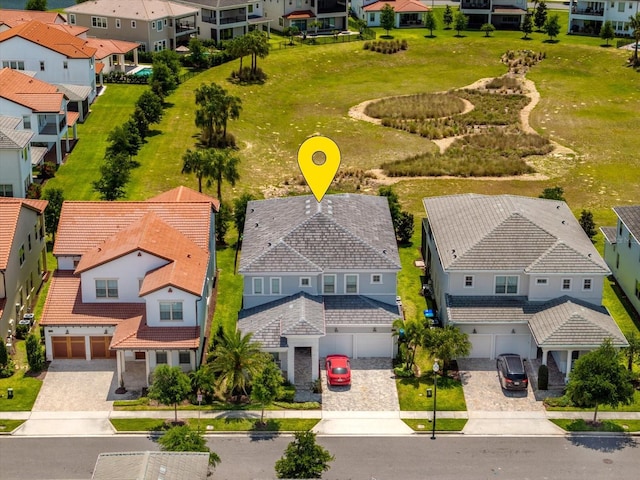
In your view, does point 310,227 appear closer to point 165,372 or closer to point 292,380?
point 292,380

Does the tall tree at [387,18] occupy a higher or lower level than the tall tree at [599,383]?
higher

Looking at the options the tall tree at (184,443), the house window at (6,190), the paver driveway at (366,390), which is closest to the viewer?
the tall tree at (184,443)

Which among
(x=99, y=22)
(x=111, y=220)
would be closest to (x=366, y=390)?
(x=111, y=220)

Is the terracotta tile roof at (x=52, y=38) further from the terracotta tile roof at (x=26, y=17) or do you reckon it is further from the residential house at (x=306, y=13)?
the residential house at (x=306, y=13)

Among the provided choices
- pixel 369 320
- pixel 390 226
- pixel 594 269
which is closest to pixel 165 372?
pixel 369 320

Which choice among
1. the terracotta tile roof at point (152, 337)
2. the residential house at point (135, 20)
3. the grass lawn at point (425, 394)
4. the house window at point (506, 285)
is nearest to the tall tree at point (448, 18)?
the residential house at point (135, 20)
